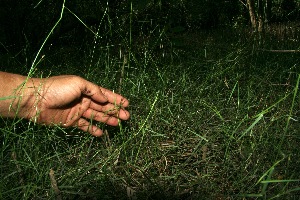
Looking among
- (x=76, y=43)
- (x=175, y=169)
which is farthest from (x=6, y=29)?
(x=175, y=169)

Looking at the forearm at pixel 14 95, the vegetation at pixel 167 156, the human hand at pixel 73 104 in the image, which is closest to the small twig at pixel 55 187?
the vegetation at pixel 167 156

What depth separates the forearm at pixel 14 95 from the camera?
1.40 m

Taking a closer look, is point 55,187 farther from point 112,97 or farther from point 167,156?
point 112,97

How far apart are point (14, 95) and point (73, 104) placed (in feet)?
0.83

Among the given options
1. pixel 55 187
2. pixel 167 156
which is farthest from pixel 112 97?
pixel 55 187

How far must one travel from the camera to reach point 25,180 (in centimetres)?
116

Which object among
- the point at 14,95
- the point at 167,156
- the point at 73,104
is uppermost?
the point at 14,95

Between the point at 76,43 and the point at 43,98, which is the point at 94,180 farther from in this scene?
the point at 76,43

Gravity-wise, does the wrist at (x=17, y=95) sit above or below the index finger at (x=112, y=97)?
above

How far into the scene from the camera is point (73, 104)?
1539 mm

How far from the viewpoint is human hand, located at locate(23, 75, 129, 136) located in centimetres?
144

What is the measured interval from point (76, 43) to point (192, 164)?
9.43 ft

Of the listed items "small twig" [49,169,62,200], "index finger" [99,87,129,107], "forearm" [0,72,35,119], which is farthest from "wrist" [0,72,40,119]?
"small twig" [49,169,62,200]

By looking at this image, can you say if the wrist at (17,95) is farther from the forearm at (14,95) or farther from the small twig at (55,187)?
the small twig at (55,187)
